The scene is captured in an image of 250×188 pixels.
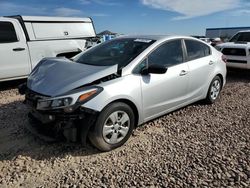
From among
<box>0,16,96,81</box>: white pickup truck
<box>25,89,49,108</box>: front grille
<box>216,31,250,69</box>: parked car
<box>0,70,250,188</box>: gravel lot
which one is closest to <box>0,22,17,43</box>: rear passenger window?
<box>0,16,96,81</box>: white pickup truck

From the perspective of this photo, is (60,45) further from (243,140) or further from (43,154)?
(243,140)

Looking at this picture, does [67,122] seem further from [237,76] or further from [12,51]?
[237,76]

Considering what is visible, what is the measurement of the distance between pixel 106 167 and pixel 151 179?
0.58m

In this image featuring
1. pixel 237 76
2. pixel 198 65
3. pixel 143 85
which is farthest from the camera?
pixel 237 76

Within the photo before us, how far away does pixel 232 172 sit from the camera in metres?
3.28

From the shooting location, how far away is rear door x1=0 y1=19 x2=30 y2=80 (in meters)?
7.00

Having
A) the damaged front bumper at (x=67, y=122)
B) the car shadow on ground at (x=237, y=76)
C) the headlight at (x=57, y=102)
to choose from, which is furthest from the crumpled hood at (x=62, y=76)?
the car shadow on ground at (x=237, y=76)

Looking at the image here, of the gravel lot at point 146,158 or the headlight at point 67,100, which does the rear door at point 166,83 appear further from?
the headlight at point 67,100

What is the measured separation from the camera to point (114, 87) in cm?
360

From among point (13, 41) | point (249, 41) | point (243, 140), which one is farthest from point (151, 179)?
point (249, 41)

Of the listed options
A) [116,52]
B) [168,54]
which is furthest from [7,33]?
[168,54]

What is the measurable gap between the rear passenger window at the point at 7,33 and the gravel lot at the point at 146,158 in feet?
9.49

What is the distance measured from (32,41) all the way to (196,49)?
14.9ft

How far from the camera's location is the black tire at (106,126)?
3.46 m
